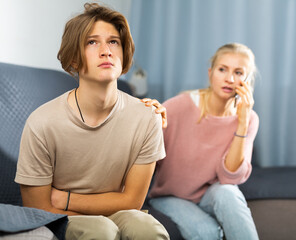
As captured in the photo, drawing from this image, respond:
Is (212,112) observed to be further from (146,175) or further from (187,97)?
(146,175)

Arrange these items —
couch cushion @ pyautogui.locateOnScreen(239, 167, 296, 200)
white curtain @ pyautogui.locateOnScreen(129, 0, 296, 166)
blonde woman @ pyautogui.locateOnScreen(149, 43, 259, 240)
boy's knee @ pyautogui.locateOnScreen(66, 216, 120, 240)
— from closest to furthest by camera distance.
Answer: boy's knee @ pyautogui.locateOnScreen(66, 216, 120, 240)
blonde woman @ pyautogui.locateOnScreen(149, 43, 259, 240)
couch cushion @ pyautogui.locateOnScreen(239, 167, 296, 200)
white curtain @ pyautogui.locateOnScreen(129, 0, 296, 166)

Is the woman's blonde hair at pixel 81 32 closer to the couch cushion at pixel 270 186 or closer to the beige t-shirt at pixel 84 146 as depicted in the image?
the beige t-shirt at pixel 84 146

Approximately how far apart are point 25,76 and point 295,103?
1.61 metres

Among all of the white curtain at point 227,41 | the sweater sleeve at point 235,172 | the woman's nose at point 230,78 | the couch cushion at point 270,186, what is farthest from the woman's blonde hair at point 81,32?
the white curtain at point 227,41

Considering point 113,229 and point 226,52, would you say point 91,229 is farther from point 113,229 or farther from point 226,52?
point 226,52

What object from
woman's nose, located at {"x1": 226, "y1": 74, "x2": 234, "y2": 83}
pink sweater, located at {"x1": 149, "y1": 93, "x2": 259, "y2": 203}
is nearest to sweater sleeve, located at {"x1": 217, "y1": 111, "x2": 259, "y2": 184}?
pink sweater, located at {"x1": 149, "y1": 93, "x2": 259, "y2": 203}

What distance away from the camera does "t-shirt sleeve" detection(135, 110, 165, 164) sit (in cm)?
125

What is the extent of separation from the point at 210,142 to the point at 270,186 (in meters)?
0.38

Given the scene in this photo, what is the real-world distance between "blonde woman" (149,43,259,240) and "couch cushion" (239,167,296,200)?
0.13m

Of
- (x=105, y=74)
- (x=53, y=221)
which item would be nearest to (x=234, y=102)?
(x=105, y=74)

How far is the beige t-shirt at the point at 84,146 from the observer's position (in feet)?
3.77

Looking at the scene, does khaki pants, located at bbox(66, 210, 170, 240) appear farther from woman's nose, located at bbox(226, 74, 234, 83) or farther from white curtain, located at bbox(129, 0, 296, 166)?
white curtain, located at bbox(129, 0, 296, 166)

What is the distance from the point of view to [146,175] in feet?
4.11

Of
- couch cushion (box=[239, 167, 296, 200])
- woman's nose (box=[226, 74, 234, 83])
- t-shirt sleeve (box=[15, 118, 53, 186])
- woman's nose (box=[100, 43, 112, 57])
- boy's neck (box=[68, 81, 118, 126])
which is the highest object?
woman's nose (box=[100, 43, 112, 57])
